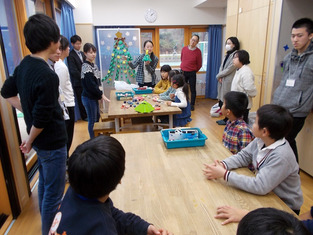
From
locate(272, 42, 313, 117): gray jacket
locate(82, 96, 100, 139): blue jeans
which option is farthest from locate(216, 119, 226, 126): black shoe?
locate(82, 96, 100, 139): blue jeans

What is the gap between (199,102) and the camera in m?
6.02

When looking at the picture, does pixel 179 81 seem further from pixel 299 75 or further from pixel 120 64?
pixel 120 64

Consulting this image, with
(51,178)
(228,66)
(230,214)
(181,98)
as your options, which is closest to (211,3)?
(228,66)

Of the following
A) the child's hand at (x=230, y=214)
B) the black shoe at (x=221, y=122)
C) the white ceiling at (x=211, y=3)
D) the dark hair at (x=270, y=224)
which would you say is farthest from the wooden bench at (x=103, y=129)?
the white ceiling at (x=211, y=3)

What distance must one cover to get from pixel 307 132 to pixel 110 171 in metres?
2.47

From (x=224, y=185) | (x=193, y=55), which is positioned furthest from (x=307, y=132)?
(x=193, y=55)

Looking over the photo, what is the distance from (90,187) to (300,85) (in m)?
2.12

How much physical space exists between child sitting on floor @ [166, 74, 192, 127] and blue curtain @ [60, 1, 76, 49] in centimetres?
250

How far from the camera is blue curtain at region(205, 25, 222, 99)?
19.2 feet

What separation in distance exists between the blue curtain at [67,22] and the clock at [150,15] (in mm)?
1689

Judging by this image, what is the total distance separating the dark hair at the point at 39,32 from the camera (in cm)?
Answer: 129

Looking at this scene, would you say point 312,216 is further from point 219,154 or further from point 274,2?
point 274,2

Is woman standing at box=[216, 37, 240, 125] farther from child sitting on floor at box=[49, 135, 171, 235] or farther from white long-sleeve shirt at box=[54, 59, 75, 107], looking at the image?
child sitting on floor at box=[49, 135, 171, 235]

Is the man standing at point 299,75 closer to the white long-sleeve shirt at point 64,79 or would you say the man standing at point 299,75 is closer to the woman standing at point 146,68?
the white long-sleeve shirt at point 64,79
